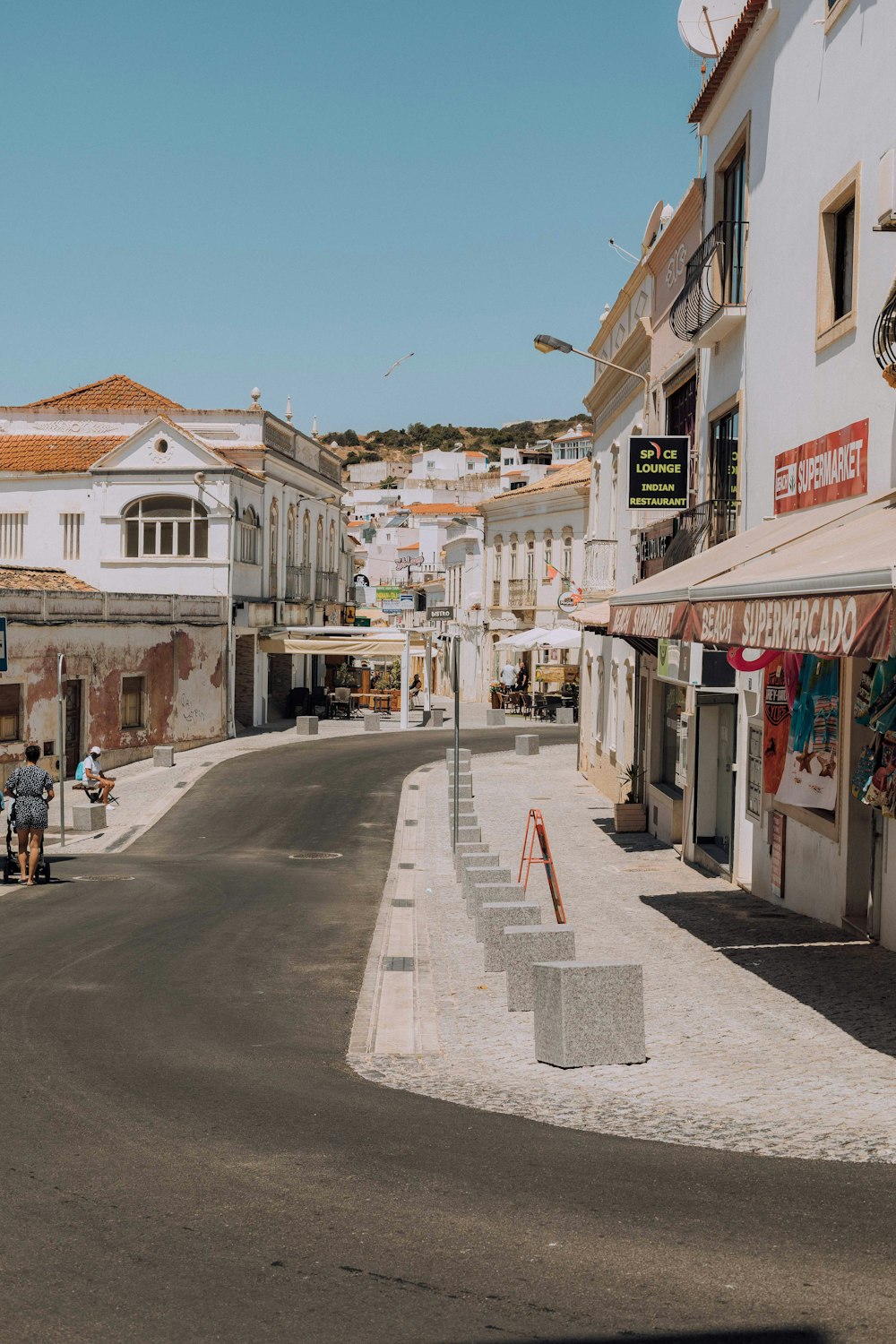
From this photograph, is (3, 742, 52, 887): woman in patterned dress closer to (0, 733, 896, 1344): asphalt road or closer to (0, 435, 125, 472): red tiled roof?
(0, 733, 896, 1344): asphalt road

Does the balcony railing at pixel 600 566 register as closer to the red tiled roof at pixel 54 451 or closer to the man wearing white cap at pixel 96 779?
the man wearing white cap at pixel 96 779

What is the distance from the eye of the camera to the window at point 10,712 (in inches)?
1120

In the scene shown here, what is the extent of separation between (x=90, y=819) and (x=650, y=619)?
46.8 feet

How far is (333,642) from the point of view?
4206 cm

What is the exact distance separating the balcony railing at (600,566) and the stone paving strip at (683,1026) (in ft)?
39.2

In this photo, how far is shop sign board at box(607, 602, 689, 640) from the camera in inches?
Result: 452

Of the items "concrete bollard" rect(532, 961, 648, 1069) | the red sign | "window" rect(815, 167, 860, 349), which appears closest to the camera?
"concrete bollard" rect(532, 961, 648, 1069)

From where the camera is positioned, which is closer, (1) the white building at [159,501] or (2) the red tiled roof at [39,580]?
(2) the red tiled roof at [39,580]

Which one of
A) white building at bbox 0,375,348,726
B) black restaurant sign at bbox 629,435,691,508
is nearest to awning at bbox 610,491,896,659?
black restaurant sign at bbox 629,435,691,508

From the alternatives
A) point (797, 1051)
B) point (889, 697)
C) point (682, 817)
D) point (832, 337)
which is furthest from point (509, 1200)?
point (682, 817)

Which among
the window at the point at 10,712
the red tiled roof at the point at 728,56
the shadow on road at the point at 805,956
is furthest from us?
the window at the point at 10,712

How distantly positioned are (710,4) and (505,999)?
14.3 m

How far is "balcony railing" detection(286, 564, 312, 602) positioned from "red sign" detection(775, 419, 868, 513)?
33.2 meters

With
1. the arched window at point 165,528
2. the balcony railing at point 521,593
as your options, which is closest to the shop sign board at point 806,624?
the arched window at point 165,528
